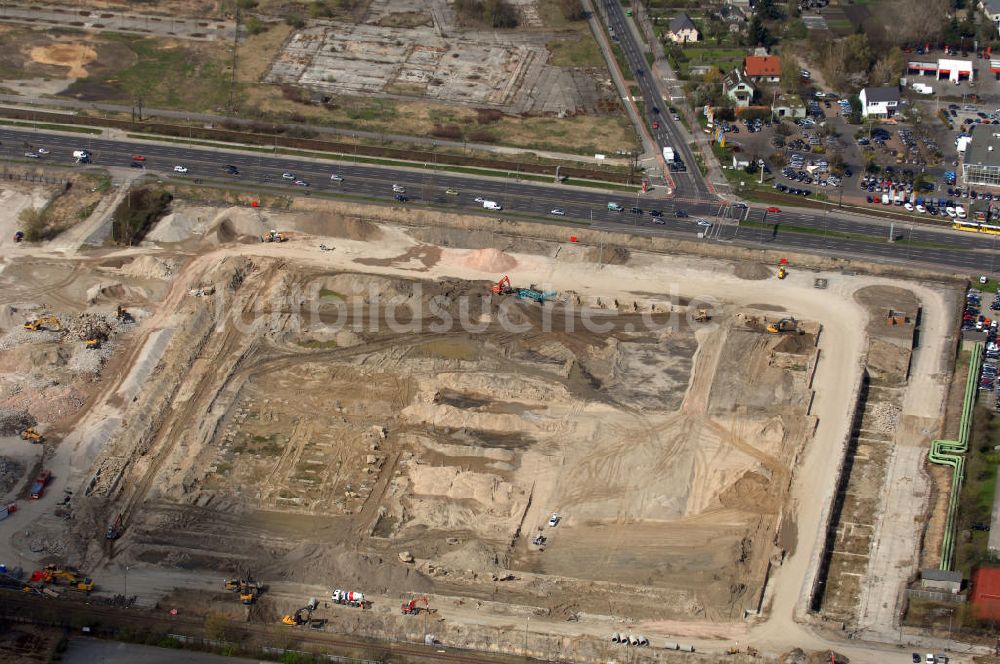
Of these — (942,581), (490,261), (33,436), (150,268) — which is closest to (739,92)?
(490,261)

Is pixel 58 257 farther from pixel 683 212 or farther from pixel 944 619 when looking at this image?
pixel 944 619

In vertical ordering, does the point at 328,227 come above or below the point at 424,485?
Result: above

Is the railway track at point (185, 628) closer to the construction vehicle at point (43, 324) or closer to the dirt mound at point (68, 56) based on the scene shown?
the construction vehicle at point (43, 324)

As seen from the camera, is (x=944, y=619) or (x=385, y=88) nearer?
(x=944, y=619)

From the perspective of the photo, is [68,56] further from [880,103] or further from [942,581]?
[942,581]

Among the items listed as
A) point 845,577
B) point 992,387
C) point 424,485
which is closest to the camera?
point 845,577

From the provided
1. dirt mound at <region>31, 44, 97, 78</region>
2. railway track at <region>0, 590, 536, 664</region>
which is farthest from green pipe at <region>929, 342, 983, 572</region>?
dirt mound at <region>31, 44, 97, 78</region>

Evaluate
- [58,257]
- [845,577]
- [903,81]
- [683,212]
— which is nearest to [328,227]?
[58,257]
